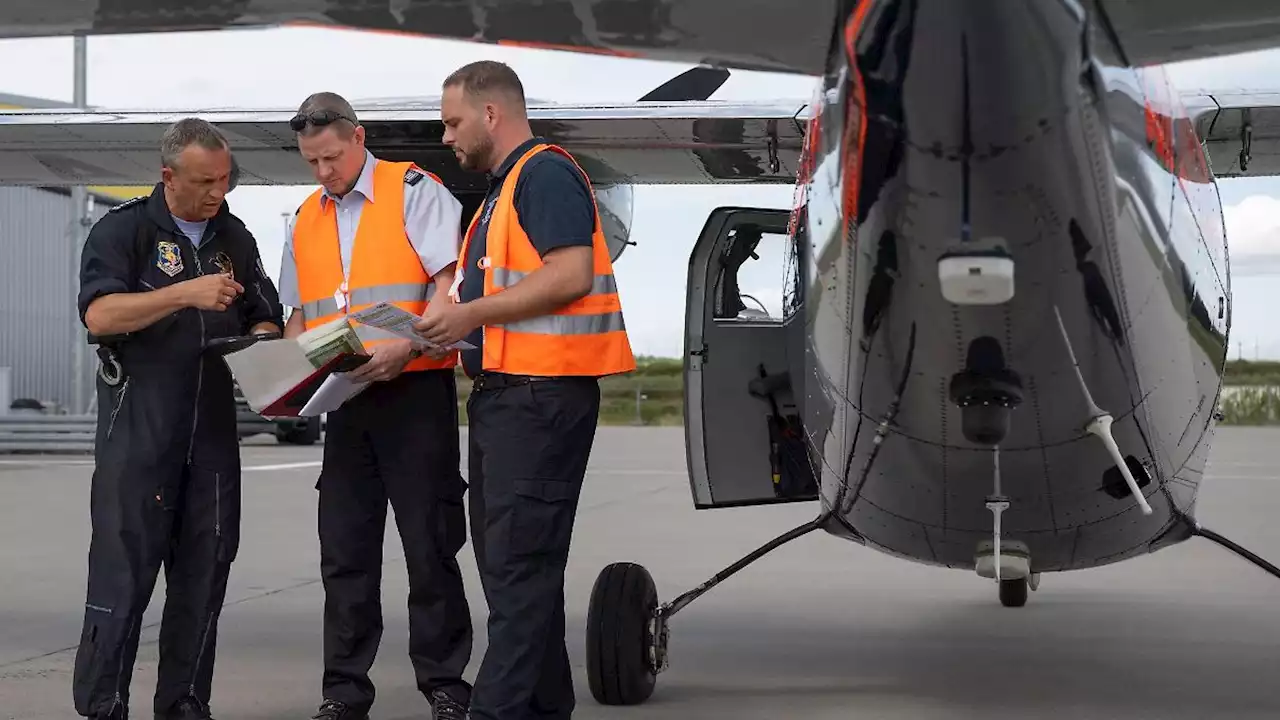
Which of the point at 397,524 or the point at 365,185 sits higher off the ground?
the point at 365,185

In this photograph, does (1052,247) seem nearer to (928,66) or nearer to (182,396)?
(928,66)

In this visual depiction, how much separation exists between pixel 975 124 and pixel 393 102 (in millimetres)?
5676

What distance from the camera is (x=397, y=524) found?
15.7 feet

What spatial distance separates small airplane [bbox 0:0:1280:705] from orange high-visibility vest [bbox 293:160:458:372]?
1.25 metres

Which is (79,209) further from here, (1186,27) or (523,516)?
(1186,27)

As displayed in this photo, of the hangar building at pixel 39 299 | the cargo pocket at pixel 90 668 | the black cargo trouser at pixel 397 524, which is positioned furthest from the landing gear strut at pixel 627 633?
the hangar building at pixel 39 299

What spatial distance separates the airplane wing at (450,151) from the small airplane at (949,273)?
190 cm

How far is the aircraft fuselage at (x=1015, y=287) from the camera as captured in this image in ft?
10.2

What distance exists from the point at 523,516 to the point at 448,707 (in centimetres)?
122

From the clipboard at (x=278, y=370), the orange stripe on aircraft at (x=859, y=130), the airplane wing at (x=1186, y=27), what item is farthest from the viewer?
the clipboard at (x=278, y=370)

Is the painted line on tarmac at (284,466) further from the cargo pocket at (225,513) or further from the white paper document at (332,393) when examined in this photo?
the white paper document at (332,393)

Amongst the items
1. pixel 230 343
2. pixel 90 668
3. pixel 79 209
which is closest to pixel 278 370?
pixel 230 343

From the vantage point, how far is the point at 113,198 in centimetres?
2947

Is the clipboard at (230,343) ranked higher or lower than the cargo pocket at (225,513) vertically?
higher
